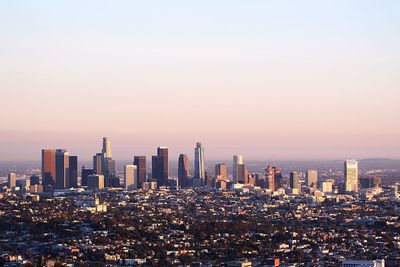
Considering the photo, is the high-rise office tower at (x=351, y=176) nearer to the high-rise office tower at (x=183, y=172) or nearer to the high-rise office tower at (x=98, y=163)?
the high-rise office tower at (x=183, y=172)

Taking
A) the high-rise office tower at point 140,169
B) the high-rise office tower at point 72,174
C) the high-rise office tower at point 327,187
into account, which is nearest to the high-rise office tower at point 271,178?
the high-rise office tower at point 327,187

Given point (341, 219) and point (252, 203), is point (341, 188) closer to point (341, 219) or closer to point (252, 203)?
point (252, 203)

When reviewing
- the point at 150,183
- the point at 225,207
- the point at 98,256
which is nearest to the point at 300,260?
the point at 98,256

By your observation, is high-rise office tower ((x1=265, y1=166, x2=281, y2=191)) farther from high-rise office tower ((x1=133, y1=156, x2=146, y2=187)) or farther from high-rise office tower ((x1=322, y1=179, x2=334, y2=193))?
high-rise office tower ((x1=133, y1=156, x2=146, y2=187))

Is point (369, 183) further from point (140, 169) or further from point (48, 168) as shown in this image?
point (48, 168)

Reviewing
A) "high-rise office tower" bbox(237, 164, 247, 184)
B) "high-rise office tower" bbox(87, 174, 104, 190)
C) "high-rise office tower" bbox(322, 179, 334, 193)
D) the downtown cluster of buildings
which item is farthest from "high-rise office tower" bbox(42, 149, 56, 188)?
"high-rise office tower" bbox(322, 179, 334, 193)

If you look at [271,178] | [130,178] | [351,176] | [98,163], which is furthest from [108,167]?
[351,176]
